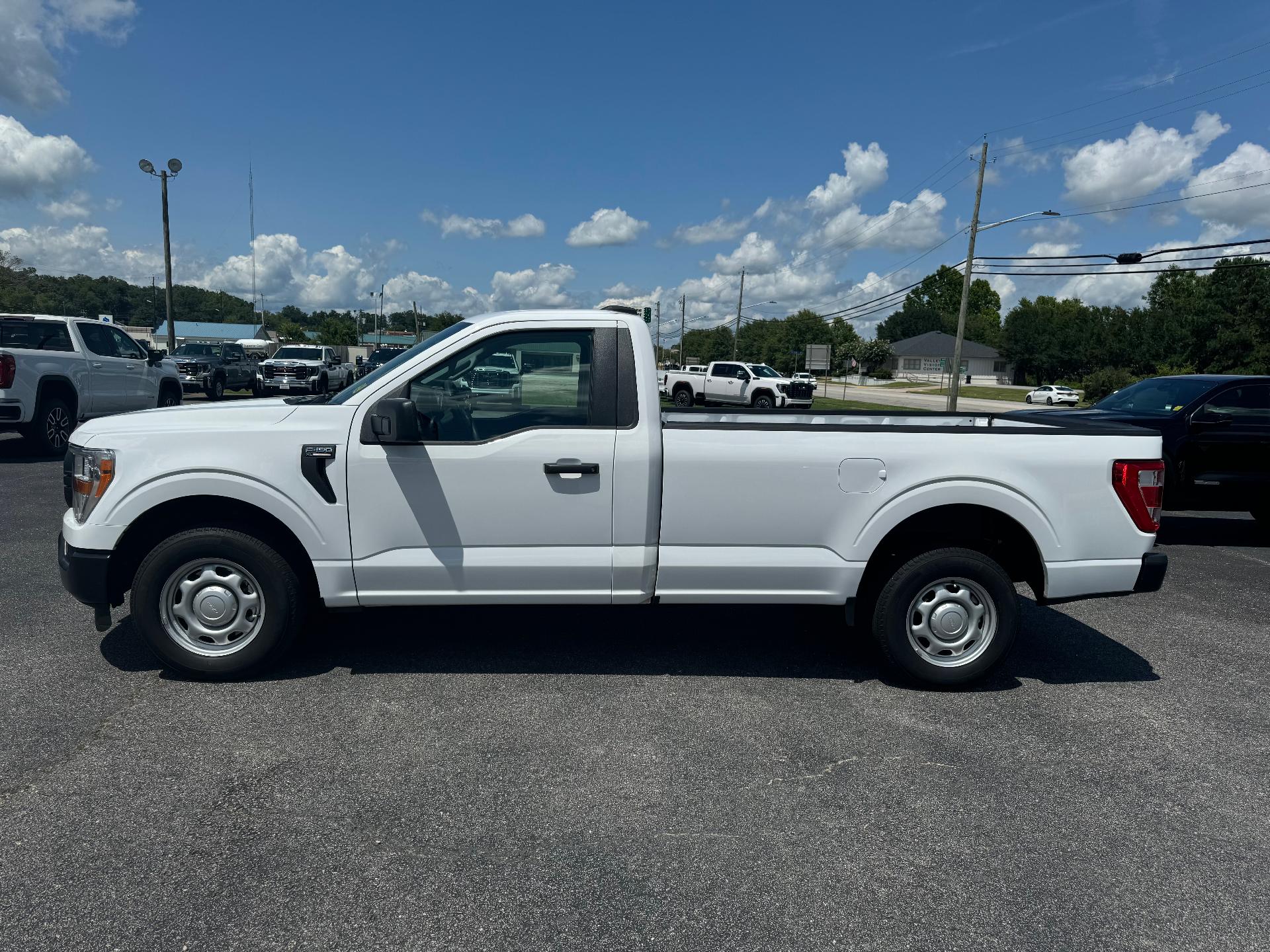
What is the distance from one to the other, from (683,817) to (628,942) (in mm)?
762

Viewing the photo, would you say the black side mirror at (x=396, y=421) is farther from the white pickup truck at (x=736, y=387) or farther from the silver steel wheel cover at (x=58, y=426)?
the white pickup truck at (x=736, y=387)

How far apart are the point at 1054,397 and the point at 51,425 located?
2355 inches

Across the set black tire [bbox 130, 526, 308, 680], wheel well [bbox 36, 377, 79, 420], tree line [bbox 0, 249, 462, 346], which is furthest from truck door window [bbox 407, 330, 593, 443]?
tree line [bbox 0, 249, 462, 346]

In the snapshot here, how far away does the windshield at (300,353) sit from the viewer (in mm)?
32344

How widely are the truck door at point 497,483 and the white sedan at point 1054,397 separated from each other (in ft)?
189

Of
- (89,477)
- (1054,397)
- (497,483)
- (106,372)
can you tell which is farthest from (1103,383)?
(89,477)

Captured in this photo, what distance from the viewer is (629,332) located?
14.9 ft

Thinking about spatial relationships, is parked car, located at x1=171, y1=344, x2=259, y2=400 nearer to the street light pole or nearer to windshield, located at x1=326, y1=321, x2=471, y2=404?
the street light pole

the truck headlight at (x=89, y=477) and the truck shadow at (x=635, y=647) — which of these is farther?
the truck shadow at (x=635, y=647)

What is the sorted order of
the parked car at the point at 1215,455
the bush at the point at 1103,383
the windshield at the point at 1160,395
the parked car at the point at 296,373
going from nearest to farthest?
the parked car at the point at 1215,455 → the windshield at the point at 1160,395 → the parked car at the point at 296,373 → the bush at the point at 1103,383

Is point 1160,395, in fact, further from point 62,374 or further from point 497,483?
point 62,374

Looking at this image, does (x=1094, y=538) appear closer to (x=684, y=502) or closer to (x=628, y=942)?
(x=684, y=502)

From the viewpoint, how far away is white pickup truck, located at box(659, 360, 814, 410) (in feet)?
113

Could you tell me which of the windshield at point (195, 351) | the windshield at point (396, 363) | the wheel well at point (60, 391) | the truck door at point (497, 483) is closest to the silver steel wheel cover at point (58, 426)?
the wheel well at point (60, 391)
